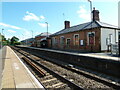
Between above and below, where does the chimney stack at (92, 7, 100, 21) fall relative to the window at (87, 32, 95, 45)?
above

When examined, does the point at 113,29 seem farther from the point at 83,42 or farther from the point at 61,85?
the point at 61,85

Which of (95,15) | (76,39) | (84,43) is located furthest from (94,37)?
(95,15)

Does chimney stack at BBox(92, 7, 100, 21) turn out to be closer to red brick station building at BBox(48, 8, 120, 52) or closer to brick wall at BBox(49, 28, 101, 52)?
red brick station building at BBox(48, 8, 120, 52)

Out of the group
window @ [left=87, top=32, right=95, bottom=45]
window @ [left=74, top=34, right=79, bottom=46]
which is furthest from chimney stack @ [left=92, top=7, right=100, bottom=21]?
window @ [left=74, top=34, right=79, bottom=46]

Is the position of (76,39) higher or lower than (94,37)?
lower

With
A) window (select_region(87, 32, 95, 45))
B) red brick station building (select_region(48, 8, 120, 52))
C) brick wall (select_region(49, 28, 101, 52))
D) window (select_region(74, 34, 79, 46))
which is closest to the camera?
red brick station building (select_region(48, 8, 120, 52))

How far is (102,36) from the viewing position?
1552 centimetres

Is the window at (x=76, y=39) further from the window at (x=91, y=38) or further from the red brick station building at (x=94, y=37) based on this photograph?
the window at (x=91, y=38)

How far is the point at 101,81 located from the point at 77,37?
1530 cm

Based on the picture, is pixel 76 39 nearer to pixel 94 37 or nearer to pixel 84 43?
pixel 84 43

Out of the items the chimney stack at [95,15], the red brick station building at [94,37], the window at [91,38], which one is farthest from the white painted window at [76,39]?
the chimney stack at [95,15]

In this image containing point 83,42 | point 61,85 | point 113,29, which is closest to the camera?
point 61,85

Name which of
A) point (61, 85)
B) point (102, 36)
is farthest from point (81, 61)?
point (102, 36)

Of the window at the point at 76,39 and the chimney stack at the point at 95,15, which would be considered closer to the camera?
the chimney stack at the point at 95,15
